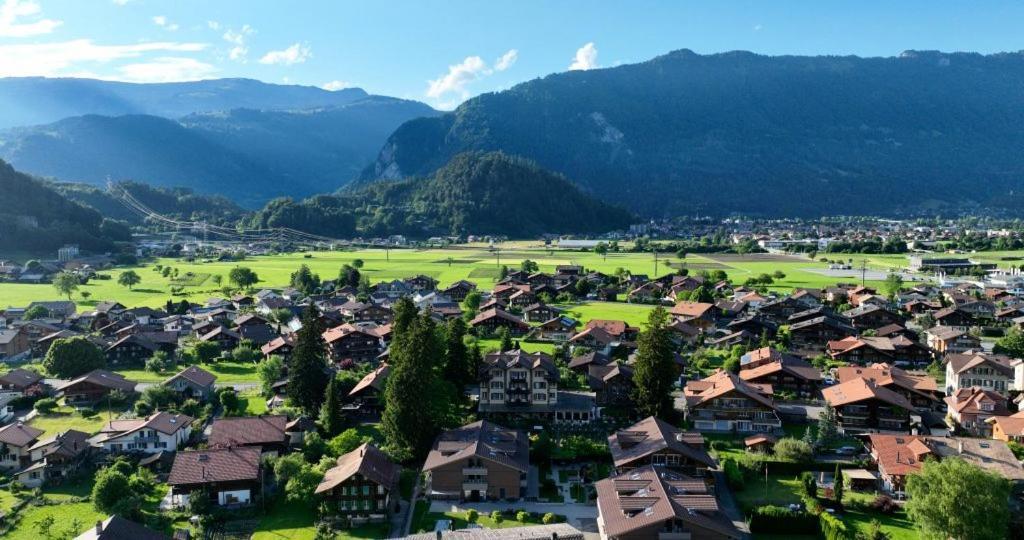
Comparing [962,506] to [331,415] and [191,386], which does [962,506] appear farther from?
[191,386]

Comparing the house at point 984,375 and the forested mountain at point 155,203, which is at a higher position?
the forested mountain at point 155,203

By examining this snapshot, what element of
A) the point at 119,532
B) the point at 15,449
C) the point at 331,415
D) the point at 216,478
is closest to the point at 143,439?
the point at 15,449

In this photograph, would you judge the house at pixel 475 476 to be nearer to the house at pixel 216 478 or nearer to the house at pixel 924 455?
the house at pixel 216 478

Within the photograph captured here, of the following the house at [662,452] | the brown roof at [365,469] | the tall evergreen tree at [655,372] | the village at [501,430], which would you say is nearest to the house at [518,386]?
the village at [501,430]

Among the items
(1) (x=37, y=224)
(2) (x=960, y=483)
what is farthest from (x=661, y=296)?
(1) (x=37, y=224)

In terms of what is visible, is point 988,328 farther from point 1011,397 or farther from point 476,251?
point 476,251
